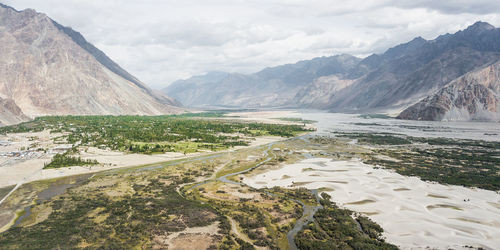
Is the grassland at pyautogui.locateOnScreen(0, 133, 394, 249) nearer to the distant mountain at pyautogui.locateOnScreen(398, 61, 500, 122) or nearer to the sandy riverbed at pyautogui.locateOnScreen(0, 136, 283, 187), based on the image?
the sandy riverbed at pyautogui.locateOnScreen(0, 136, 283, 187)

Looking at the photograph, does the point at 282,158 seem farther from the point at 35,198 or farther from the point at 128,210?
the point at 35,198

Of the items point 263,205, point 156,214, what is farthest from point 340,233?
point 156,214

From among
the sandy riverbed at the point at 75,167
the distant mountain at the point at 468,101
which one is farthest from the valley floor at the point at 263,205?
the distant mountain at the point at 468,101

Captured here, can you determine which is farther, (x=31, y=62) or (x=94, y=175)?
(x=31, y=62)

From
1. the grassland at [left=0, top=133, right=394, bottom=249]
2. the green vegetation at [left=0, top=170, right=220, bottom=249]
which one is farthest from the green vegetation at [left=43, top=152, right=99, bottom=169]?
the green vegetation at [left=0, top=170, right=220, bottom=249]

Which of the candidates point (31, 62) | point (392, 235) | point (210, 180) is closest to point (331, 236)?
point (392, 235)

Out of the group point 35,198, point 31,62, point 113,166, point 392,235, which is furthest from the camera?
point 31,62

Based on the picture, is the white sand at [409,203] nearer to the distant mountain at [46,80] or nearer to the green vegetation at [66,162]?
the green vegetation at [66,162]

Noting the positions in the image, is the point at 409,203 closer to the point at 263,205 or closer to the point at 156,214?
the point at 263,205
